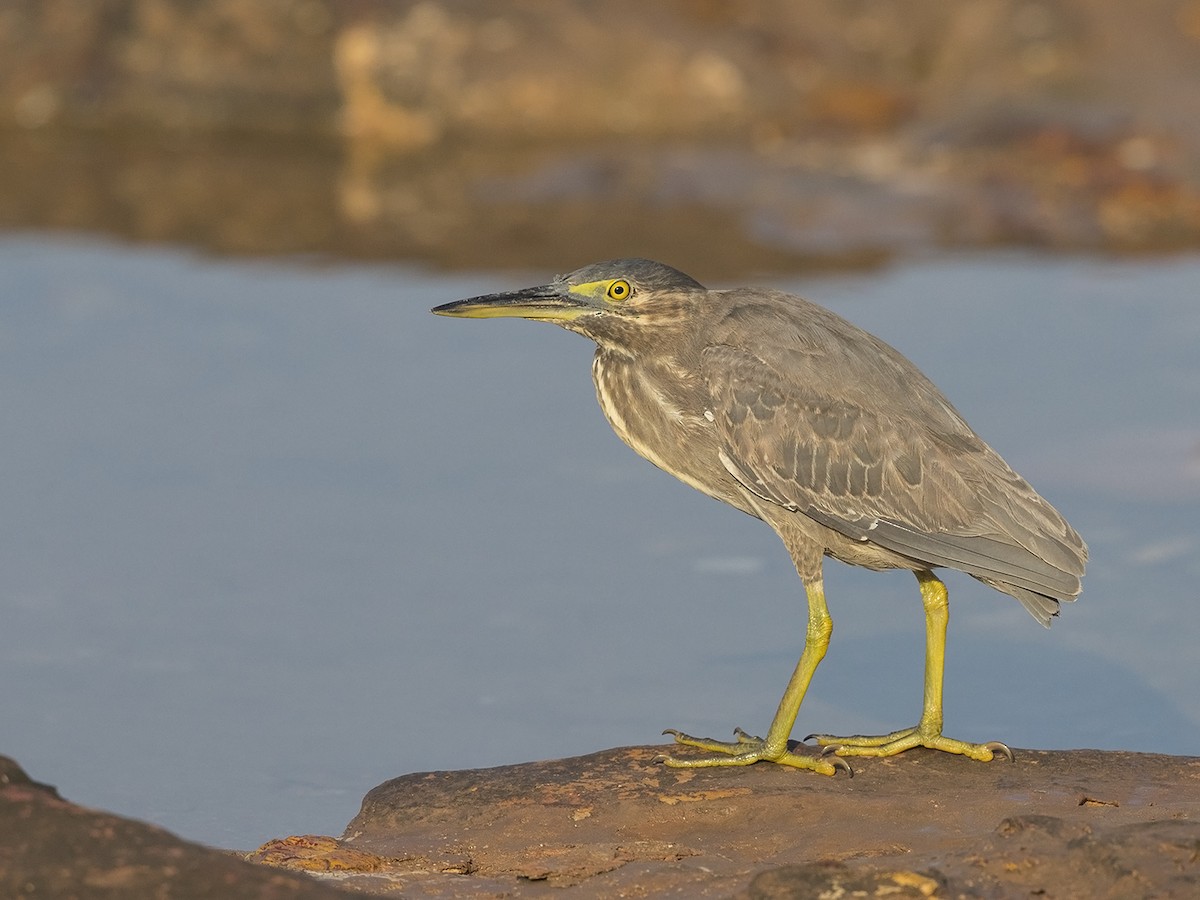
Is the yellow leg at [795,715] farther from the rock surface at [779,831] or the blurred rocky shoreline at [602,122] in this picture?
the blurred rocky shoreline at [602,122]

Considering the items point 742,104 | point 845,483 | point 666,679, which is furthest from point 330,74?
point 845,483

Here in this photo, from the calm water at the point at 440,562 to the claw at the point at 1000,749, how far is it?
103cm

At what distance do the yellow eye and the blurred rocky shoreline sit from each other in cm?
753

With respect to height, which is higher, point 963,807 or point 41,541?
point 41,541

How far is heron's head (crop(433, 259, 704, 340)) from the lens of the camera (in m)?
6.29

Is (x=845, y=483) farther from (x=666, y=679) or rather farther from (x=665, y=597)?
(x=665, y=597)

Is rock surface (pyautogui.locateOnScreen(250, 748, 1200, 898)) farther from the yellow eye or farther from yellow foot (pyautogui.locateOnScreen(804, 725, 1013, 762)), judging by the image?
the yellow eye

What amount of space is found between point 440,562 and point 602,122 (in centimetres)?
858

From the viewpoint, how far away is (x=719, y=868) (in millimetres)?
5141

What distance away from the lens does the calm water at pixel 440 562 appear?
716 cm

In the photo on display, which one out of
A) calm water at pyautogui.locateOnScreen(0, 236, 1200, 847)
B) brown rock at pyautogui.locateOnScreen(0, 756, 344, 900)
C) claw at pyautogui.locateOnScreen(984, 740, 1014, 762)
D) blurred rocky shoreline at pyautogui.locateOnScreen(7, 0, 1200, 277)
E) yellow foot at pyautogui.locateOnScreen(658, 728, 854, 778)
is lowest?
brown rock at pyautogui.locateOnScreen(0, 756, 344, 900)

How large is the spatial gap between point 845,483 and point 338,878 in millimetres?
2120

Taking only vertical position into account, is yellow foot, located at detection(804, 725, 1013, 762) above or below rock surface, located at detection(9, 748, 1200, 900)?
above

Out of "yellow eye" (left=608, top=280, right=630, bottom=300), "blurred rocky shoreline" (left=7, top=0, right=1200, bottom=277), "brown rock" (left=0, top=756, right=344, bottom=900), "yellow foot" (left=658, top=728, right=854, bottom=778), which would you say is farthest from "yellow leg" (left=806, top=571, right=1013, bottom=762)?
"blurred rocky shoreline" (left=7, top=0, right=1200, bottom=277)
